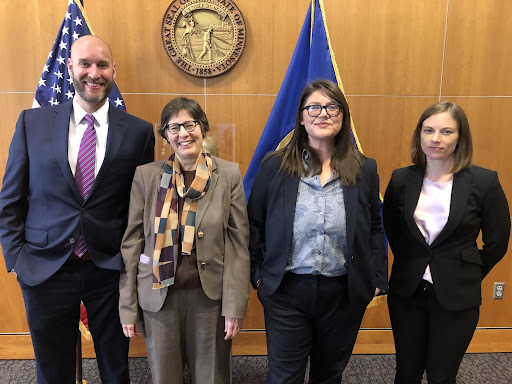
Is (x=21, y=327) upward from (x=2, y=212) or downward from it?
downward

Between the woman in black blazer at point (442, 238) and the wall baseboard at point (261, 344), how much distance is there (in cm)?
112

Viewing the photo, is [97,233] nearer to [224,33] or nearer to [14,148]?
[14,148]

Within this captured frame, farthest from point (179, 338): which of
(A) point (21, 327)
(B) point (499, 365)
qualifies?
(B) point (499, 365)

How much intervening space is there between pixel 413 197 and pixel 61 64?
2119 millimetres

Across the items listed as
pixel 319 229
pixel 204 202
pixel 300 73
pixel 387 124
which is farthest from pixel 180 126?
pixel 387 124

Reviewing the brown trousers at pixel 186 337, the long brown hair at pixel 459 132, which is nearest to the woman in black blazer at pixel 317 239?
the brown trousers at pixel 186 337

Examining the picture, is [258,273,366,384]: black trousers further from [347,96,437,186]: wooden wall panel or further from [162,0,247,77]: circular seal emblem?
[162,0,247,77]: circular seal emblem

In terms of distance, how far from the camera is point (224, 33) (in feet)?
8.05

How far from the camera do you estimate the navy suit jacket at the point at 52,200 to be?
160 centimetres

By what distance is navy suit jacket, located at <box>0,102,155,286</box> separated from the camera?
160cm

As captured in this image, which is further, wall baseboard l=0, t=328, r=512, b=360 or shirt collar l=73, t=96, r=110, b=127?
wall baseboard l=0, t=328, r=512, b=360

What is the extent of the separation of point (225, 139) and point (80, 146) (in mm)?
1148

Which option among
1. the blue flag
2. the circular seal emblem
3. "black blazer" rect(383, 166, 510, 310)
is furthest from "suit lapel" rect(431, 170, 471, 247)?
the circular seal emblem

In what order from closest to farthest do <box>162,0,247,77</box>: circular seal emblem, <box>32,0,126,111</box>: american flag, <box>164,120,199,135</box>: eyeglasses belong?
<box>164,120,199,135</box>: eyeglasses
<box>32,0,126,111</box>: american flag
<box>162,0,247,77</box>: circular seal emblem
